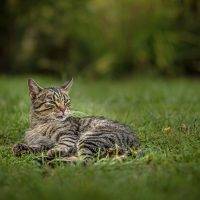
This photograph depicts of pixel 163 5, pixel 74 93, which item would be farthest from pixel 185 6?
pixel 74 93

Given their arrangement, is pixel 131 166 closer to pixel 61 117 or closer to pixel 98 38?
pixel 61 117

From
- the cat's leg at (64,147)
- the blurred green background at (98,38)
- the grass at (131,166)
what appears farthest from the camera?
the blurred green background at (98,38)

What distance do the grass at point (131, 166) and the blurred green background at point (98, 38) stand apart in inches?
208

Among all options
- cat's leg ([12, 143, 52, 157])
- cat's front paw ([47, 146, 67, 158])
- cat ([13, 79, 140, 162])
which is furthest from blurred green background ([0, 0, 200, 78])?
cat's front paw ([47, 146, 67, 158])

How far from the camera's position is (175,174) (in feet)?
14.2

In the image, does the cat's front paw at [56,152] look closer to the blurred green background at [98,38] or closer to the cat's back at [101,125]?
the cat's back at [101,125]

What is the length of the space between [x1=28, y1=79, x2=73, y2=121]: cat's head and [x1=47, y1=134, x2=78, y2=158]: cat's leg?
20.6 inches

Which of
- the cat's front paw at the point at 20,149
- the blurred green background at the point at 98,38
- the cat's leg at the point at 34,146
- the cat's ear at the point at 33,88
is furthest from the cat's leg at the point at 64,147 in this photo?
the blurred green background at the point at 98,38

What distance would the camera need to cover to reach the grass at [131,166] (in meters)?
3.85

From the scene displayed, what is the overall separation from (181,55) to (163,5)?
1.51 m

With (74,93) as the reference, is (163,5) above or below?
above

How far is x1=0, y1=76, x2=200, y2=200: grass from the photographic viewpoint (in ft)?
12.6

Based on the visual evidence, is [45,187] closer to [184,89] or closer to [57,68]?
[184,89]

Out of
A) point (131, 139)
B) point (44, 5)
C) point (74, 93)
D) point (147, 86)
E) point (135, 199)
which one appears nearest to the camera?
point (135, 199)
